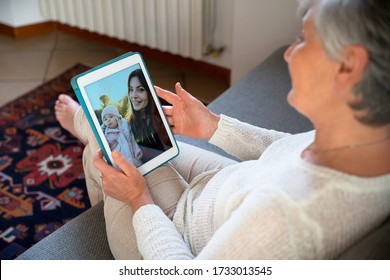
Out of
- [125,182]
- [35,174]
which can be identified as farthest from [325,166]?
[35,174]

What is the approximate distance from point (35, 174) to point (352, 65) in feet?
4.90

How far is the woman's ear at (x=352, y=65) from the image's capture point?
2.34 feet

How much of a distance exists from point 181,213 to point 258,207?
0.33 m

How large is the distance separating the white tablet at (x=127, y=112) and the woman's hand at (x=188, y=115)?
76mm

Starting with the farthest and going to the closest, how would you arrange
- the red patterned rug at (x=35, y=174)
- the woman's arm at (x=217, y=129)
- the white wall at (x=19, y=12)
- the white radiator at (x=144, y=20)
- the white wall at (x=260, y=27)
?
the white wall at (x=19, y=12) < the white radiator at (x=144, y=20) < the white wall at (x=260, y=27) < the red patterned rug at (x=35, y=174) < the woman's arm at (x=217, y=129)

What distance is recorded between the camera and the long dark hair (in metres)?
1.11

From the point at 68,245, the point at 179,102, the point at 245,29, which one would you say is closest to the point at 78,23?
the point at 245,29

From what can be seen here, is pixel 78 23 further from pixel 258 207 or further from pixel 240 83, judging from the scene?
pixel 258 207

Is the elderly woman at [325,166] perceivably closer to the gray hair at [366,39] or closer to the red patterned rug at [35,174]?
the gray hair at [366,39]

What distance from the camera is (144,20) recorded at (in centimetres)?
243

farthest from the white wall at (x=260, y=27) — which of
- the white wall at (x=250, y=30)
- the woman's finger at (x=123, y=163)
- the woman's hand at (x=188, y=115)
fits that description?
the woman's finger at (x=123, y=163)

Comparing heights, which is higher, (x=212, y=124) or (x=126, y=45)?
(x=212, y=124)

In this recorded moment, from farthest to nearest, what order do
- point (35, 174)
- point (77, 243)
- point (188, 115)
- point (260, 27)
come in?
point (260, 27) → point (35, 174) → point (188, 115) → point (77, 243)

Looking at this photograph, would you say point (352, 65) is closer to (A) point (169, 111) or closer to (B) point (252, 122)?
(A) point (169, 111)
